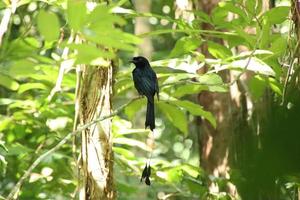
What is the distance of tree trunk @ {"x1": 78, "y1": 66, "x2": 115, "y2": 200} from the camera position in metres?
1.85

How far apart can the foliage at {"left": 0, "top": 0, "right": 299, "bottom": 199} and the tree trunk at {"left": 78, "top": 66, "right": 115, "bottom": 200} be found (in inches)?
3.8

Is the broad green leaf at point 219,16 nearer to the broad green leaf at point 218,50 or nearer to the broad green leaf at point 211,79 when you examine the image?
the broad green leaf at point 218,50

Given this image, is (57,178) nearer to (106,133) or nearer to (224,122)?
(224,122)

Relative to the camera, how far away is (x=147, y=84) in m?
2.08

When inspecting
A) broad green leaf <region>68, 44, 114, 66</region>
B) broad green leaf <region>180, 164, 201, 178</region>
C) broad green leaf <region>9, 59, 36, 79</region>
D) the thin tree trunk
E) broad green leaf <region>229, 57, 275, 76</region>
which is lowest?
broad green leaf <region>180, 164, 201, 178</region>

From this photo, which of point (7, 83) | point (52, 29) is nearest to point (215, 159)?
point (7, 83)

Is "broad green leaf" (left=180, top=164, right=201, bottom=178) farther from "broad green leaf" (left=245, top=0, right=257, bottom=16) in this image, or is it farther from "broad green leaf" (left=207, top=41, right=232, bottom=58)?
"broad green leaf" (left=245, top=0, right=257, bottom=16)

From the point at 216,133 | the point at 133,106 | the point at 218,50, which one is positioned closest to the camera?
the point at 133,106

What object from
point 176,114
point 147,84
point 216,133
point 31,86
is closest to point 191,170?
point 176,114

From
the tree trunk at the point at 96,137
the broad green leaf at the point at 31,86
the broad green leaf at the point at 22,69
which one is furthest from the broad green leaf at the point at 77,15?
the broad green leaf at the point at 31,86

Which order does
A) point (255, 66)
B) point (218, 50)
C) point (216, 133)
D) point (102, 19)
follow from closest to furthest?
point (102, 19) < point (255, 66) < point (218, 50) < point (216, 133)

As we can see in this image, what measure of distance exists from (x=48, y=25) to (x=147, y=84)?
1.19 metres

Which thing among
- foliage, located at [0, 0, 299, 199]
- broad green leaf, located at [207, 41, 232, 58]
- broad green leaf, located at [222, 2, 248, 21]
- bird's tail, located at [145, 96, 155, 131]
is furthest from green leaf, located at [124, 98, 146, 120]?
broad green leaf, located at [222, 2, 248, 21]

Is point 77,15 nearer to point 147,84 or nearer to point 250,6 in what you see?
point 147,84
